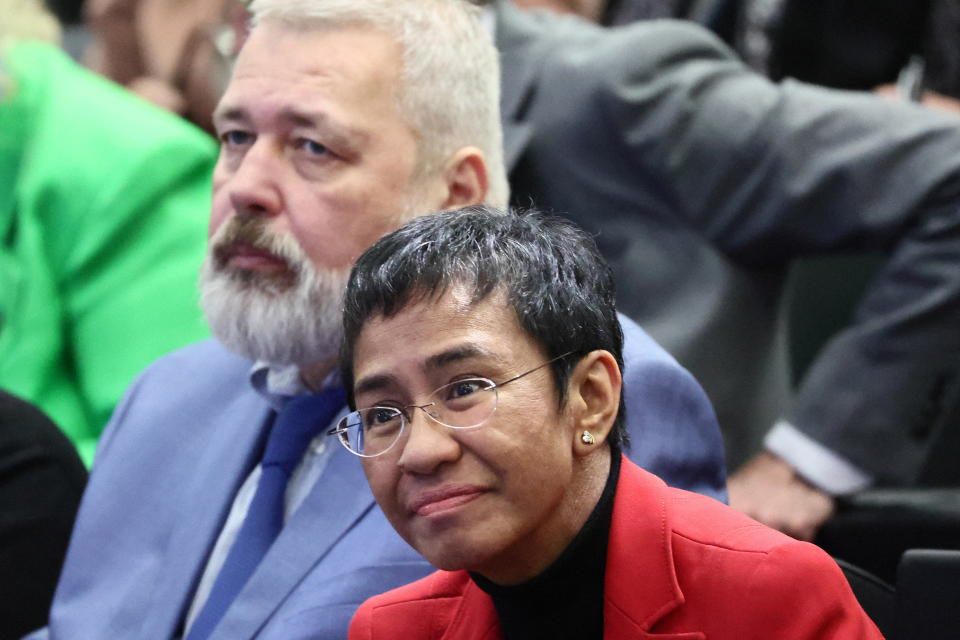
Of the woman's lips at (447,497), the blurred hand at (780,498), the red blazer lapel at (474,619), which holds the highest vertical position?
the woman's lips at (447,497)

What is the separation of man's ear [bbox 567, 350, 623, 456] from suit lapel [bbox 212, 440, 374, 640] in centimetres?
52

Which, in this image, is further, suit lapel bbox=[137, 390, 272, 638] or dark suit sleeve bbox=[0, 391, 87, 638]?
dark suit sleeve bbox=[0, 391, 87, 638]

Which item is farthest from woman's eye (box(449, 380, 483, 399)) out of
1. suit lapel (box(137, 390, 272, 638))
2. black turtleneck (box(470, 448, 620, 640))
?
suit lapel (box(137, 390, 272, 638))

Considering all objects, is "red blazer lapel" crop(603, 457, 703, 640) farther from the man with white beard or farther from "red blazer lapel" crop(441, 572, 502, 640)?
the man with white beard

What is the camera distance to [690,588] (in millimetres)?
1191

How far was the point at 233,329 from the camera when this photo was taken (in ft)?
5.84

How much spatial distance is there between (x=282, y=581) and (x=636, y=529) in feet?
1.81

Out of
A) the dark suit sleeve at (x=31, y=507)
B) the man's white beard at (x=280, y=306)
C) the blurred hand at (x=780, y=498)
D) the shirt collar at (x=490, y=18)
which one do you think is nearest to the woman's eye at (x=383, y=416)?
the man's white beard at (x=280, y=306)

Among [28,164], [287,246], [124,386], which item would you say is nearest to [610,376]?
[287,246]

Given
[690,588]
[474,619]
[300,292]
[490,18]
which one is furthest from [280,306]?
[490,18]

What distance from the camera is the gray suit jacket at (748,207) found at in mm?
2430

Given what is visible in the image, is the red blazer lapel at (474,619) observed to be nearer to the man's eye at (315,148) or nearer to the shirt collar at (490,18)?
the man's eye at (315,148)

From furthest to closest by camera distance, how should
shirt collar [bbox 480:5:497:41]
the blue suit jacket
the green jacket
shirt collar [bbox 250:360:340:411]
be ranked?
shirt collar [bbox 480:5:497:41] < the green jacket < shirt collar [bbox 250:360:340:411] < the blue suit jacket

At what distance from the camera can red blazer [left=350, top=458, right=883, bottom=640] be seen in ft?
3.75
